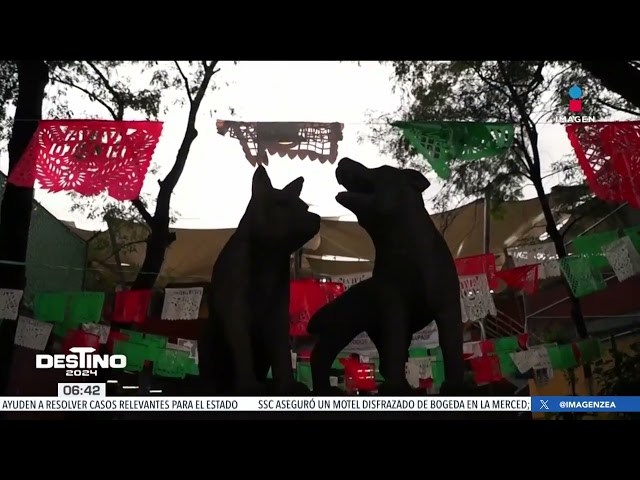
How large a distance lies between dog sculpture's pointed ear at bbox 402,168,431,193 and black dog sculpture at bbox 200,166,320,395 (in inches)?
19.2

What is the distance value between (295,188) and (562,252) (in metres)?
1.34

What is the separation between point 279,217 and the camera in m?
4.14

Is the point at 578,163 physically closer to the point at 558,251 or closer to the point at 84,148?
the point at 558,251

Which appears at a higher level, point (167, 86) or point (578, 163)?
point (167, 86)

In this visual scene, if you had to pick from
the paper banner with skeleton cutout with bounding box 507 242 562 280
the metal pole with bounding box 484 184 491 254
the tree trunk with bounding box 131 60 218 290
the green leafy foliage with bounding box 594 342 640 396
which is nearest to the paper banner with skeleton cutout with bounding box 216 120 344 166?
the tree trunk with bounding box 131 60 218 290

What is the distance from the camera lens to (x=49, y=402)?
397 centimetres

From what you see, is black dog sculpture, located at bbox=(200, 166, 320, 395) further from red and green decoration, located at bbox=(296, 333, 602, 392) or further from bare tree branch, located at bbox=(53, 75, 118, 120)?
bare tree branch, located at bbox=(53, 75, 118, 120)

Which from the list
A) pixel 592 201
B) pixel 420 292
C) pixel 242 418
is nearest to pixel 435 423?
pixel 420 292

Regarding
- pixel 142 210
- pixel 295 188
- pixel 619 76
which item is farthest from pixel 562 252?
pixel 142 210

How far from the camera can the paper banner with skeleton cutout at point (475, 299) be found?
4.11 metres

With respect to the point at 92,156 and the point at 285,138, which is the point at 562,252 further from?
the point at 92,156

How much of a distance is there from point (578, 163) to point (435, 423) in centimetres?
145

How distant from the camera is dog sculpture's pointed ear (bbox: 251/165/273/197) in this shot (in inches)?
164

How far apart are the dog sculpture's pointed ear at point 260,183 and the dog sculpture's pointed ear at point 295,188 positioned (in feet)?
0.26
